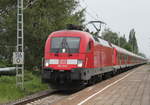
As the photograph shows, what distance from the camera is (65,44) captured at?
1630 centimetres

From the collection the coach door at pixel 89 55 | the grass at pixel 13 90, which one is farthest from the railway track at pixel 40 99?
the coach door at pixel 89 55

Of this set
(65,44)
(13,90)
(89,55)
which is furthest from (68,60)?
(13,90)

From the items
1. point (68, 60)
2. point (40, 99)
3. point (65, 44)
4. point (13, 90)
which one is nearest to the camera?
point (40, 99)

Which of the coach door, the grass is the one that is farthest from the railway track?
the coach door

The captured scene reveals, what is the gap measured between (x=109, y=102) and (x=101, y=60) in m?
9.46

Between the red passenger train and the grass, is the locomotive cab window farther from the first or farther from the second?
the grass

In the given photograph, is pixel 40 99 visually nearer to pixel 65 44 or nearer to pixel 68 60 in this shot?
pixel 68 60

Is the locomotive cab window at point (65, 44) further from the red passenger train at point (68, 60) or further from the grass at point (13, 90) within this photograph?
the grass at point (13, 90)

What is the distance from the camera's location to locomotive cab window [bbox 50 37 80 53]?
16.1m

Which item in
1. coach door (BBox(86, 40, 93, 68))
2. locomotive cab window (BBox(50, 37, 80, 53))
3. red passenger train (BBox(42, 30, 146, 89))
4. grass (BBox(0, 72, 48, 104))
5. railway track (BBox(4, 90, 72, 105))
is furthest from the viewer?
coach door (BBox(86, 40, 93, 68))

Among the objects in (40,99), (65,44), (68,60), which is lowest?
(40,99)

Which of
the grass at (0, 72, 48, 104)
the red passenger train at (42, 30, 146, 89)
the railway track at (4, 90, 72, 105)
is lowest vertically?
the railway track at (4, 90, 72, 105)

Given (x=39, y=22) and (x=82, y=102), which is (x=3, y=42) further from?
→ (x=82, y=102)

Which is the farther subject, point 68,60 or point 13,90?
point 68,60
